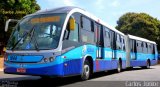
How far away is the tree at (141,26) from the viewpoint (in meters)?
61.9

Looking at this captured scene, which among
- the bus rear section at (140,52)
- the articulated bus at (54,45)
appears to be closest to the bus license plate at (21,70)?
the articulated bus at (54,45)

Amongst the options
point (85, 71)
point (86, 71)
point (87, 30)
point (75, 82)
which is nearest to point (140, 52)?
point (87, 30)

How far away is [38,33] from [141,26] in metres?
54.2

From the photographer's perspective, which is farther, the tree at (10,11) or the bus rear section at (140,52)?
the tree at (10,11)

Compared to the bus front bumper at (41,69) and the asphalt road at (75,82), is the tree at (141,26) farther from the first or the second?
the bus front bumper at (41,69)

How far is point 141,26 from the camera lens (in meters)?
64.2

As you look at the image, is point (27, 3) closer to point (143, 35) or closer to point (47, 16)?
point (47, 16)

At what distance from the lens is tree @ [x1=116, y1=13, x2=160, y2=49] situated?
203 ft

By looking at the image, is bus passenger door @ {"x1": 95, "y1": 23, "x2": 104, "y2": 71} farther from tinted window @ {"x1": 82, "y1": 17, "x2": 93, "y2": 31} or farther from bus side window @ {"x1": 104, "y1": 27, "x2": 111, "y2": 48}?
tinted window @ {"x1": 82, "y1": 17, "x2": 93, "y2": 31}

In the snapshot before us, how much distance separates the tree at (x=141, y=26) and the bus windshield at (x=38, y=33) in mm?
50586

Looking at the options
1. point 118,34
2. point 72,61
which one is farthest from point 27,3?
point 72,61

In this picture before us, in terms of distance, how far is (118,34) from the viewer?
21.8 meters

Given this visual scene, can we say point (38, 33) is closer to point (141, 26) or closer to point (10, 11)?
point (10, 11)

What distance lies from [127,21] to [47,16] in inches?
2255
